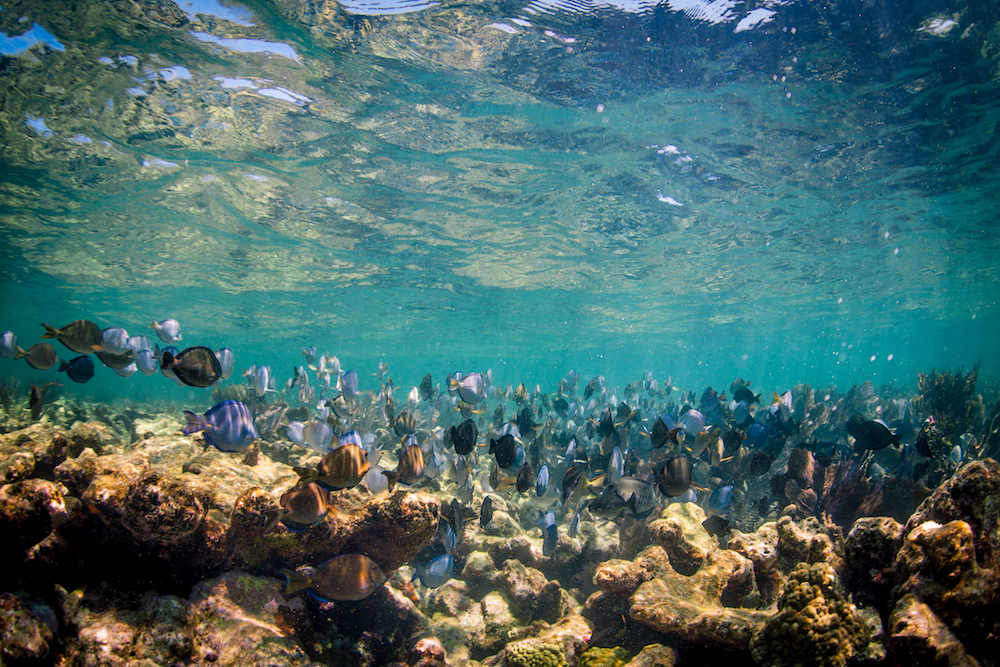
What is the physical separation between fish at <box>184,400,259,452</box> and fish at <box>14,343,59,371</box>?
393 cm

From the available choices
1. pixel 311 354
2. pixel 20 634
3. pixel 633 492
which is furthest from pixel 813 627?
pixel 311 354

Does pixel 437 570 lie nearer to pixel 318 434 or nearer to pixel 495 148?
pixel 318 434

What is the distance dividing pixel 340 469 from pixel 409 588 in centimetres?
370

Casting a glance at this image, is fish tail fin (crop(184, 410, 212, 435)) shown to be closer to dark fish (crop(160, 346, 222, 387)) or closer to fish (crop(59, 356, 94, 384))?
dark fish (crop(160, 346, 222, 387))

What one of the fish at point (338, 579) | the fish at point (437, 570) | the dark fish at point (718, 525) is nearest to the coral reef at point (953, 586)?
the dark fish at point (718, 525)

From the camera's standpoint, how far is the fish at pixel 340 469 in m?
3.54

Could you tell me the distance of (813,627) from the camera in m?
2.86

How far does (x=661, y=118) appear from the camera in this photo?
40.5 feet

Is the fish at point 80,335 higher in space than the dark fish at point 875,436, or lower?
lower

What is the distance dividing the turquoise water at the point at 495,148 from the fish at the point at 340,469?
958 cm

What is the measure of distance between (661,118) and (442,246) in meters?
11.6

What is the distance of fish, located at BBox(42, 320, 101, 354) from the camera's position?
5227mm

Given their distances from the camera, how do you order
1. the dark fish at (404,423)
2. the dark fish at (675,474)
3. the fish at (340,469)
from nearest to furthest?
the fish at (340,469), the dark fish at (675,474), the dark fish at (404,423)

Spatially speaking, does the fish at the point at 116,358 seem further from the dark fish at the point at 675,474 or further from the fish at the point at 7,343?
the dark fish at the point at 675,474
